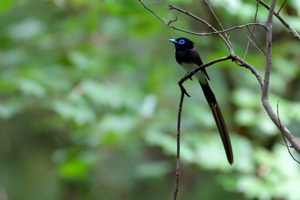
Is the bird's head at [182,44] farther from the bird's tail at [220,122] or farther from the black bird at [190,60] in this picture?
the bird's tail at [220,122]

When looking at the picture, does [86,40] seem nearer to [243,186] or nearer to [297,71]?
[297,71]

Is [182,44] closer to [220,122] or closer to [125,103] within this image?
[220,122]

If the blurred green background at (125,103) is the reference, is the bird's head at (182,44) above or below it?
below

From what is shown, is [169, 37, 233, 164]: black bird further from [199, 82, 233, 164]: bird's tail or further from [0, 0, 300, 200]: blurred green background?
[0, 0, 300, 200]: blurred green background

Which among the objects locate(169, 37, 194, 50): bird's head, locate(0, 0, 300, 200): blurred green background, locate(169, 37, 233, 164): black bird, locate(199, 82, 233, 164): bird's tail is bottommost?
locate(199, 82, 233, 164): bird's tail

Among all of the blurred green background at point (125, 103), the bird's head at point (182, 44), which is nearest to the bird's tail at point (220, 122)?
the bird's head at point (182, 44)

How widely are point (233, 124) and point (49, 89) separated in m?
1.36

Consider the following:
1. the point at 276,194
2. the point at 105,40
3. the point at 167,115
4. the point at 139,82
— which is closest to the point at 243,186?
the point at 276,194

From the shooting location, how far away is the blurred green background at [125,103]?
11.8 ft

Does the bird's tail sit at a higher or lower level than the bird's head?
lower

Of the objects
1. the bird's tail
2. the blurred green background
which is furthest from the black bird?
the blurred green background

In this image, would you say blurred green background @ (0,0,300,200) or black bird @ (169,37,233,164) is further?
blurred green background @ (0,0,300,200)

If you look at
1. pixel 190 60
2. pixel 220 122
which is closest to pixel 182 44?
pixel 190 60

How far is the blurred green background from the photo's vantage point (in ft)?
11.8
